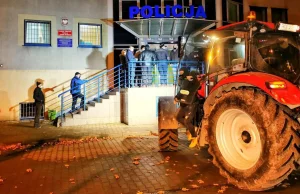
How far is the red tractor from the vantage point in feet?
12.8

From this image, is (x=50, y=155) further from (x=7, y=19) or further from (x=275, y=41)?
(x=7, y=19)

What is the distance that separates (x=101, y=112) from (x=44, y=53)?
180 inches

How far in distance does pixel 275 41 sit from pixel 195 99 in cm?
191

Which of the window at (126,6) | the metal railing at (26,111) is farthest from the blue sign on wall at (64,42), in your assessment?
the metal railing at (26,111)

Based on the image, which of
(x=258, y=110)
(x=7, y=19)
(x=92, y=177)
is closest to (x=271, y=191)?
(x=258, y=110)

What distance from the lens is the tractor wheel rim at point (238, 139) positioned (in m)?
4.54

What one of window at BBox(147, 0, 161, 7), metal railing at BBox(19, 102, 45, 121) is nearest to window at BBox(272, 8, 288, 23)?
window at BBox(147, 0, 161, 7)

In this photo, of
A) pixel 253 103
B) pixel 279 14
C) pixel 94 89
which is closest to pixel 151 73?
pixel 94 89

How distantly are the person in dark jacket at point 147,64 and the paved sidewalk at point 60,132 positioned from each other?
2142 millimetres

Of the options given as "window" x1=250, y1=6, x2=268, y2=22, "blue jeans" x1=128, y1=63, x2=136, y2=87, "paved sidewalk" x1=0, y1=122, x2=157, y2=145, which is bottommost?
"paved sidewalk" x1=0, y1=122, x2=157, y2=145

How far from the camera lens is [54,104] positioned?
1455 centimetres

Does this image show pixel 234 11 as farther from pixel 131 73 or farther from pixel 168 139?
pixel 168 139

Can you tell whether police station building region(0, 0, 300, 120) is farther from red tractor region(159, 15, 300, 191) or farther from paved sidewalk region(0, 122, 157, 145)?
red tractor region(159, 15, 300, 191)

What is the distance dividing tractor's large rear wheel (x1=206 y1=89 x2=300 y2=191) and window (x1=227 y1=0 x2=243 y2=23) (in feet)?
44.4
